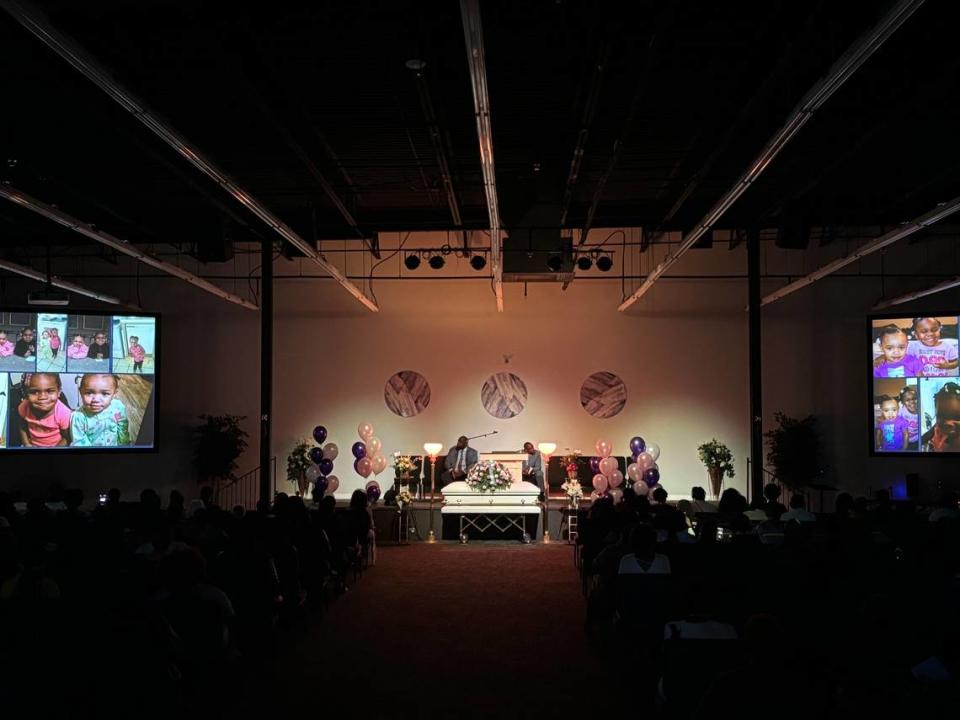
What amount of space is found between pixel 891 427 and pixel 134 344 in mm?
13903

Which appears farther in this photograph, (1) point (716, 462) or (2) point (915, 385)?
(1) point (716, 462)

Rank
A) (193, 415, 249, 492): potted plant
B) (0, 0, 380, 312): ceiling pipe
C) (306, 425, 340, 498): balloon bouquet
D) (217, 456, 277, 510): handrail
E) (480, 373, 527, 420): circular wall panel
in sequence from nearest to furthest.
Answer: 1. (0, 0, 380, 312): ceiling pipe
2. (306, 425, 340, 498): balloon bouquet
3. (193, 415, 249, 492): potted plant
4. (217, 456, 277, 510): handrail
5. (480, 373, 527, 420): circular wall panel

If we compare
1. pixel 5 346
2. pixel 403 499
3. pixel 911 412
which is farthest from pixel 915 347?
pixel 5 346

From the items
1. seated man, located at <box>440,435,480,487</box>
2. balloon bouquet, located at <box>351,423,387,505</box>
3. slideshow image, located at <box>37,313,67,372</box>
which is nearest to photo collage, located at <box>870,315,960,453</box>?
seated man, located at <box>440,435,480,487</box>

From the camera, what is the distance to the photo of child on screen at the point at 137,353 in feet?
52.7

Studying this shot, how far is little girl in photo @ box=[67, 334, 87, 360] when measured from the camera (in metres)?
15.8

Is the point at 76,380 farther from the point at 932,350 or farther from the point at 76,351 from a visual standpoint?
the point at 932,350

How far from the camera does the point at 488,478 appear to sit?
1389 centimetres

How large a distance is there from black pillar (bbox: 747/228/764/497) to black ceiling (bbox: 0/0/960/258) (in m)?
0.53

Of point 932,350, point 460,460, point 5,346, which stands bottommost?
point 460,460

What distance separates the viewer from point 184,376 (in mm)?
17938

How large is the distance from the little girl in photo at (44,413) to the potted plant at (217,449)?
2438 mm

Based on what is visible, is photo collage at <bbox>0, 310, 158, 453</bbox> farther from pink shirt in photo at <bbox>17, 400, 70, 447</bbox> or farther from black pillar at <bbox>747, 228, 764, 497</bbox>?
black pillar at <bbox>747, 228, 764, 497</bbox>

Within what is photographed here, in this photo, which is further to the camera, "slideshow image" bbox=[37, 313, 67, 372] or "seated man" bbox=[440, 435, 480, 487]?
"slideshow image" bbox=[37, 313, 67, 372]
